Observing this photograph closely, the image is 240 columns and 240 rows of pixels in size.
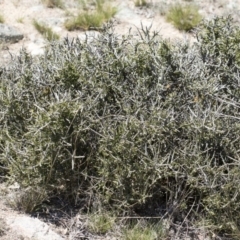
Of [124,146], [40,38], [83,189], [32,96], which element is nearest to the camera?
[124,146]

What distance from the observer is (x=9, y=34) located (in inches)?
270

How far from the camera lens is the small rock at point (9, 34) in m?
6.78

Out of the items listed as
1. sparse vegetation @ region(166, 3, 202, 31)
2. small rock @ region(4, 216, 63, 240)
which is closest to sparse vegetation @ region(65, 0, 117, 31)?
sparse vegetation @ region(166, 3, 202, 31)

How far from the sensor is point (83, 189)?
403cm

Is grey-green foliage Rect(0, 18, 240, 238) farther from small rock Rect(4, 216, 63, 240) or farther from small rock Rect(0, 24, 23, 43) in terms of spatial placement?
small rock Rect(0, 24, 23, 43)

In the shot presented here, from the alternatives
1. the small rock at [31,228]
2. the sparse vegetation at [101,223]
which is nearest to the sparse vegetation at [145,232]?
the sparse vegetation at [101,223]

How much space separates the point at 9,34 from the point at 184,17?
232 centimetres

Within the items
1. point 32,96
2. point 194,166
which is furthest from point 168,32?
point 194,166

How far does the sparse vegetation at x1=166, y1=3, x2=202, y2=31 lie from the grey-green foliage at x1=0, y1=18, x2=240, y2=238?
2.88 meters

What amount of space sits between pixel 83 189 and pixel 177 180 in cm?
71

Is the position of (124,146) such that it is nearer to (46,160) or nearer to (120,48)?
(46,160)

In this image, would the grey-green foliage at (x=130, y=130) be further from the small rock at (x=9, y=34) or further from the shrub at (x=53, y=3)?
the shrub at (x=53, y=3)

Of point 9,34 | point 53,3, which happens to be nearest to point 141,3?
point 53,3

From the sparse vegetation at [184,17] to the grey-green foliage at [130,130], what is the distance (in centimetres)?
288
